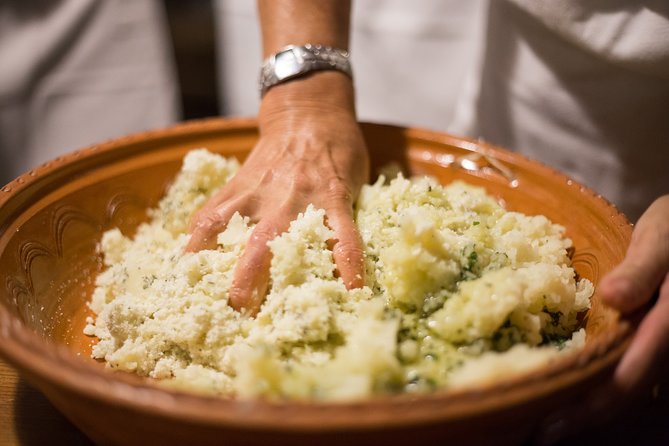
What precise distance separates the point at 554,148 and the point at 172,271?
0.82 m

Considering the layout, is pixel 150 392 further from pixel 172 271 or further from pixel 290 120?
pixel 290 120

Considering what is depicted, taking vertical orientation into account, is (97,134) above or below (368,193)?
above

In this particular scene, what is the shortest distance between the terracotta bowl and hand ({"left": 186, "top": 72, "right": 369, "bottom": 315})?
13cm

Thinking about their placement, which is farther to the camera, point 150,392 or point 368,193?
point 368,193

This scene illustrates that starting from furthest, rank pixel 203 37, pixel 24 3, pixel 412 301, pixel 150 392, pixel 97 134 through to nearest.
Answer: pixel 203 37, pixel 97 134, pixel 24 3, pixel 412 301, pixel 150 392

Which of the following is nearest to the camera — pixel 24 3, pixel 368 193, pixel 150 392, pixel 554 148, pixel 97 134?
pixel 150 392

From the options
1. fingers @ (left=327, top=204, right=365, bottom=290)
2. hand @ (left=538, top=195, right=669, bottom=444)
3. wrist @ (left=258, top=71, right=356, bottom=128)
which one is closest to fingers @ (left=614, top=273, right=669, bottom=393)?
hand @ (left=538, top=195, right=669, bottom=444)

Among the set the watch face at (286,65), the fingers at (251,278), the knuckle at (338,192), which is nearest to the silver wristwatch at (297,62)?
the watch face at (286,65)

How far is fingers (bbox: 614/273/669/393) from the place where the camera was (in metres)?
0.59

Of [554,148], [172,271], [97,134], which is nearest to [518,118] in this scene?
[554,148]

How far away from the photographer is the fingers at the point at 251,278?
0.78 metres

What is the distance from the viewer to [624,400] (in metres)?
0.60

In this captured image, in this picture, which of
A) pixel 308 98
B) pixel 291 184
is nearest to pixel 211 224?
pixel 291 184

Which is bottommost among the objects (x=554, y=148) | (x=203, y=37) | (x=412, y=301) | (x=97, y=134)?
(x=412, y=301)
